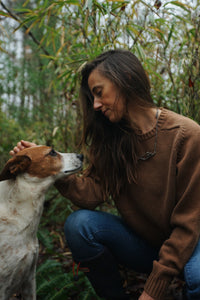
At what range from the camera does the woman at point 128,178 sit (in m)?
1.75

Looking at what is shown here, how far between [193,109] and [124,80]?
835 mm

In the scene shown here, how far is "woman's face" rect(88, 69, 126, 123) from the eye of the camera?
1924mm

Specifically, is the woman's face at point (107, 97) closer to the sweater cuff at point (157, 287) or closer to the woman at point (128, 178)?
the woman at point (128, 178)

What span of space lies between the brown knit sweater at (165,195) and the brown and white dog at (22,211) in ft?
0.58

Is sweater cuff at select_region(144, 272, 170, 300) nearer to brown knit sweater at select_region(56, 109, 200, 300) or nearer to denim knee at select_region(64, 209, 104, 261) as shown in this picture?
brown knit sweater at select_region(56, 109, 200, 300)

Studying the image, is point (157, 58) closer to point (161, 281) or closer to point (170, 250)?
point (170, 250)

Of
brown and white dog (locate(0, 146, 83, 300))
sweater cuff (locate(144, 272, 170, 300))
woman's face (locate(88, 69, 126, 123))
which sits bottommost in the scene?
sweater cuff (locate(144, 272, 170, 300))

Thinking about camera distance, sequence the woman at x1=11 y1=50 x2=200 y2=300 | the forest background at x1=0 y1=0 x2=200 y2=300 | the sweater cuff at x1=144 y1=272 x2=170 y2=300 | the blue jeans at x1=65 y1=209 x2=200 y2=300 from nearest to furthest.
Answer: the sweater cuff at x1=144 y1=272 x2=170 y2=300, the woman at x1=11 y1=50 x2=200 y2=300, the blue jeans at x1=65 y1=209 x2=200 y2=300, the forest background at x1=0 y1=0 x2=200 y2=300

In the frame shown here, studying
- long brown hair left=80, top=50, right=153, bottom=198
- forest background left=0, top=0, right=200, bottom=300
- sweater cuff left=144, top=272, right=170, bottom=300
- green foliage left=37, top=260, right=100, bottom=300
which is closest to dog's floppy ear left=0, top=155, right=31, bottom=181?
long brown hair left=80, top=50, right=153, bottom=198

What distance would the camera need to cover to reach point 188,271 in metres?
1.60

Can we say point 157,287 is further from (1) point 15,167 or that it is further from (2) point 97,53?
(2) point 97,53

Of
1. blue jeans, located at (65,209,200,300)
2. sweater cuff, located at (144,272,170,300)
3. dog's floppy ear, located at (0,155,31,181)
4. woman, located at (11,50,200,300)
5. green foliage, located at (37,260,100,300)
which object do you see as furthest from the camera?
green foliage, located at (37,260,100,300)

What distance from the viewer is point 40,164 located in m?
1.99

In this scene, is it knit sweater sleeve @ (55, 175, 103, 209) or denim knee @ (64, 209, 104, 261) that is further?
knit sweater sleeve @ (55, 175, 103, 209)
